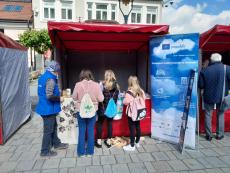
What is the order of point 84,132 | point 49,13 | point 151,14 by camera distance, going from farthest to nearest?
point 151,14 → point 49,13 → point 84,132

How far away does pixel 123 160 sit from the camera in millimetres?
3225

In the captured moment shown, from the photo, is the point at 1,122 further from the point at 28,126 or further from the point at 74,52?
the point at 74,52

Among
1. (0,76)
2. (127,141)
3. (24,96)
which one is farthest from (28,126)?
(127,141)

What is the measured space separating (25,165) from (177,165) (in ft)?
7.98

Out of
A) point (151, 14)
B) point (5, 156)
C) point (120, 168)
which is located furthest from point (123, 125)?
point (151, 14)

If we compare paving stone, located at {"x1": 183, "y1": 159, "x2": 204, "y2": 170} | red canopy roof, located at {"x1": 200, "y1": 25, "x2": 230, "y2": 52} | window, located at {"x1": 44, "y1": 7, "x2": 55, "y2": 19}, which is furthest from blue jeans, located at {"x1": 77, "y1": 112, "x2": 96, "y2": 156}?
window, located at {"x1": 44, "y1": 7, "x2": 55, "y2": 19}

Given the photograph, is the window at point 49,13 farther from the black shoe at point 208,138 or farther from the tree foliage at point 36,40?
the black shoe at point 208,138

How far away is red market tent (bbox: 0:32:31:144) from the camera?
3.82 m

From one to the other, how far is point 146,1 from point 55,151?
18.8 meters

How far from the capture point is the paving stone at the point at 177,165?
2.97 meters

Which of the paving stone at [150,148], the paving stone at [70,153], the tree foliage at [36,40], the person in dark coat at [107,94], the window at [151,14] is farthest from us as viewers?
the window at [151,14]

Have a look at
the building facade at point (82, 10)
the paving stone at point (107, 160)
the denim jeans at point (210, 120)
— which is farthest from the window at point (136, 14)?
the paving stone at point (107, 160)

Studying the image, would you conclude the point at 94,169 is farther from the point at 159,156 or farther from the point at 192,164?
the point at 192,164

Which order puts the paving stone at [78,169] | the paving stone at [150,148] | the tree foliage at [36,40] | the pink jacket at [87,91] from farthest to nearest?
the tree foliage at [36,40] → the paving stone at [150,148] → the pink jacket at [87,91] → the paving stone at [78,169]
